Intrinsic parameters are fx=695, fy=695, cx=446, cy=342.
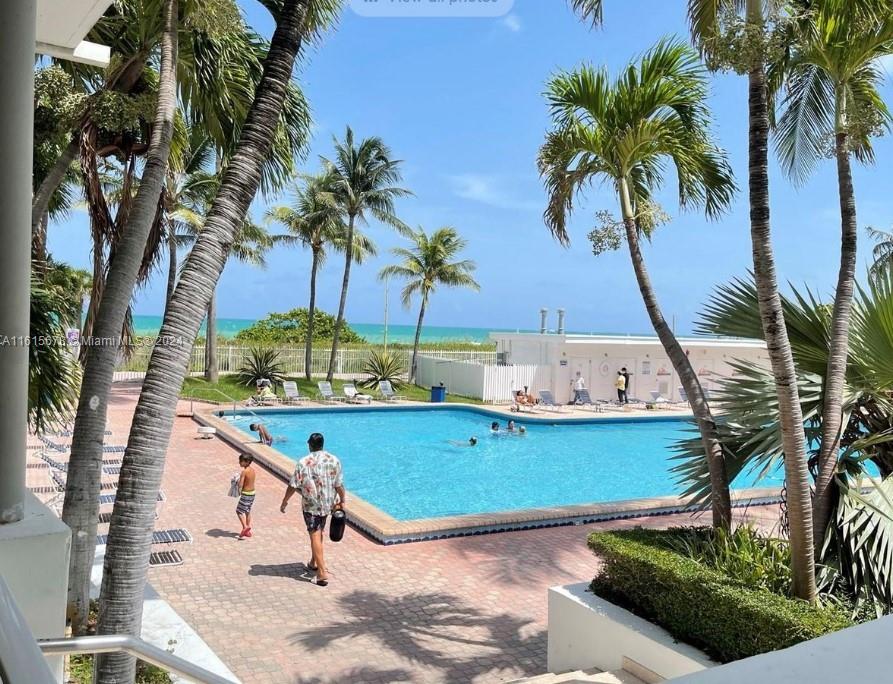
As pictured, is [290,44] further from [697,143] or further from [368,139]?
[368,139]

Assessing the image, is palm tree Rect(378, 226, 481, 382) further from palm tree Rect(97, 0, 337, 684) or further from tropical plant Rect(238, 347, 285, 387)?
palm tree Rect(97, 0, 337, 684)

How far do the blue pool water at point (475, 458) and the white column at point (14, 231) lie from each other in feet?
31.6

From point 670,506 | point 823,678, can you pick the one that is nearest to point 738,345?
→ point 670,506

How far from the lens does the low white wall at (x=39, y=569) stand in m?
2.35

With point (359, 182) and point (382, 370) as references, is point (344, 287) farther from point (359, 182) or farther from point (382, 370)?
point (359, 182)

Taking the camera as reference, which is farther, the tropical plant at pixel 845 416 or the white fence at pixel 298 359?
the white fence at pixel 298 359

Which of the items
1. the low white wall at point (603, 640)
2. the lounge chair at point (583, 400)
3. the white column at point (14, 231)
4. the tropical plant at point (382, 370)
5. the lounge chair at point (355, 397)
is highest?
the white column at point (14, 231)

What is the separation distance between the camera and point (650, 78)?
624cm

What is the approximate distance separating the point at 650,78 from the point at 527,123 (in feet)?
3.84

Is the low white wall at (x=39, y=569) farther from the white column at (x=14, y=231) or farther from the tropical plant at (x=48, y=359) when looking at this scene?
the tropical plant at (x=48, y=359)

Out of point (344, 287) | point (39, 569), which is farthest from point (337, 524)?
point (344, 287)

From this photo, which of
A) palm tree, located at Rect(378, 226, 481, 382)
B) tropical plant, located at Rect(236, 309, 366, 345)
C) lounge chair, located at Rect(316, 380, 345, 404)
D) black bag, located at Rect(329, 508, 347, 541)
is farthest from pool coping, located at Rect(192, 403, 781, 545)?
tropical plant, located at Rect(236, 309, 366, 345)

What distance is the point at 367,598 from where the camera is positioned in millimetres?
7270

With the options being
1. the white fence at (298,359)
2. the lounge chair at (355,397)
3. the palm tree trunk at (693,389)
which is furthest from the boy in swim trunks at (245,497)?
the white fence at (298,359)
